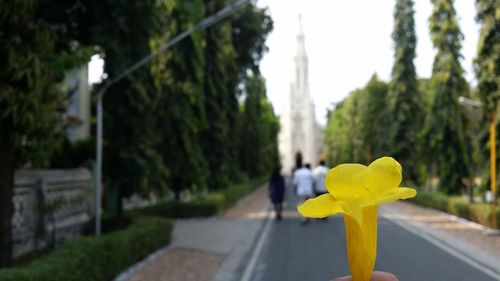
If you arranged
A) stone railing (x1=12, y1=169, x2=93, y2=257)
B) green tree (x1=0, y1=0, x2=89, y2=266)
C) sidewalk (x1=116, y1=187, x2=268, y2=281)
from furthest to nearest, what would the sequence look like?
1. sidewalk (x1=116, y1=187, x2=268, y2=281)
2. stone railing (x1=12, y1=169, x2=93, y2=257)
3. green tree (x1=0, y1=0, x2=89, y2=266)

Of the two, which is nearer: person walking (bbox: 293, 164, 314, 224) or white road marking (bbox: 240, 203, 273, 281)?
white road marking (bbox: 240, 203, 273, 281)

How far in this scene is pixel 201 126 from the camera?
23047 mm

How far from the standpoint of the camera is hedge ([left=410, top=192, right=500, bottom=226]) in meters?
19.4

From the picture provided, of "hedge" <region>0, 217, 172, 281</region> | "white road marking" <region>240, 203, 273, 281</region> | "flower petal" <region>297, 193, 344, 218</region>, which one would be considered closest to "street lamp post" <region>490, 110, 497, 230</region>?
"white road marking" <region>240, 203, 273, 281</region>

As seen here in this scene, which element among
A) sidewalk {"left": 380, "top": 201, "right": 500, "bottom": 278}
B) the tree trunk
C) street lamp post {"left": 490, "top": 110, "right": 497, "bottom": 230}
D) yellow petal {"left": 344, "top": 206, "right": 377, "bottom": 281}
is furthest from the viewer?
street lamp post {"left": 490, "top": 110, "right": 497, "bottom": 230}

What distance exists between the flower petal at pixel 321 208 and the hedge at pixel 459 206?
1805 centimetres

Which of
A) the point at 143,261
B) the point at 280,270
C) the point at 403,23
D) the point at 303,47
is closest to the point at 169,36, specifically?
the point at 143,261

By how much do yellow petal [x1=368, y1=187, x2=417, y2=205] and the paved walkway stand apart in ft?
29.9

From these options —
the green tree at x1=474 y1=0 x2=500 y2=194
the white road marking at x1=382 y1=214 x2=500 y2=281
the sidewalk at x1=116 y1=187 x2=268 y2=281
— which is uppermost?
the green tree at x1=474 y1=0 x2=500 y2=194

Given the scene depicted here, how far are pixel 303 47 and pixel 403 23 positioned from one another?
98.1 meters

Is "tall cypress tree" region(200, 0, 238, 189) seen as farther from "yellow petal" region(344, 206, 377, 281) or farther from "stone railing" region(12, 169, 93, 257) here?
"yellow petal" region(344, 206, 377, 281)

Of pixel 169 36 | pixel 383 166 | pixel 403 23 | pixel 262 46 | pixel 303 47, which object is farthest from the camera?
pixel 303 47

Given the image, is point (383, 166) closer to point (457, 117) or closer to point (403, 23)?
point (457, 117)

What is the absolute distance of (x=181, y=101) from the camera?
21.1 meters
